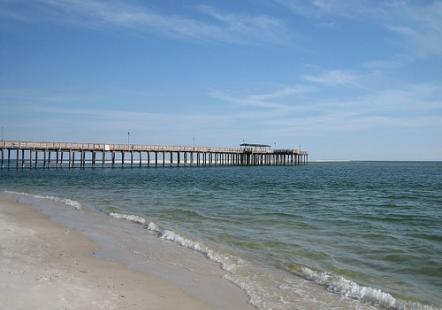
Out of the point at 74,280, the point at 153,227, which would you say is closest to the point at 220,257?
the point at 74,280

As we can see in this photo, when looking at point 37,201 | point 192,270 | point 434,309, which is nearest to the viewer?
point 434,309

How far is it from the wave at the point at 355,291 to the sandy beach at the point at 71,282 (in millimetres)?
2571

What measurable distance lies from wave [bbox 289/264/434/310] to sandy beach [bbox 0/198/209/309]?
2571 millimetres

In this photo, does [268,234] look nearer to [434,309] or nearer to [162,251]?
[162,251]

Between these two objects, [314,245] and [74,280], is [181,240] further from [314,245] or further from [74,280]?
[74,280]

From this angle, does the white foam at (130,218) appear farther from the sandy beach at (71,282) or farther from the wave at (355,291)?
the wave at (355,291)

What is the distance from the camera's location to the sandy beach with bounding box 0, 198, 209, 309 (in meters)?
6.34

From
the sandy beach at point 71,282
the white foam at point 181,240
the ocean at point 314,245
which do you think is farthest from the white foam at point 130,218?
the sandy beach at point 71,282

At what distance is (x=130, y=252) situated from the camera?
34.3 ft

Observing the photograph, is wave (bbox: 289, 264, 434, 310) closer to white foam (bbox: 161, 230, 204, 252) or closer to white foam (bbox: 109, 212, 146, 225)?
white foam (bbox: 161, 230, 204, 252)

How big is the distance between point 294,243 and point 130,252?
170 inches

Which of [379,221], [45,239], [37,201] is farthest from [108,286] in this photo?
[37,201]

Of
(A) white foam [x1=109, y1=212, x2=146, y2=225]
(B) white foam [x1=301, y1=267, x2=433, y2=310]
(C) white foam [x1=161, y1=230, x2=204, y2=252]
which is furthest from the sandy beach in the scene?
(A) white foam [x1=109, y1=212, x2=146, y2=225]

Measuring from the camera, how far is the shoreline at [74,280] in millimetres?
6396
